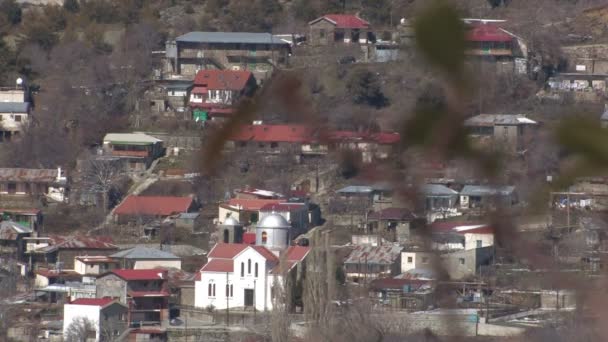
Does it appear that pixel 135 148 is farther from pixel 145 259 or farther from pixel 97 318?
pixel 97 318

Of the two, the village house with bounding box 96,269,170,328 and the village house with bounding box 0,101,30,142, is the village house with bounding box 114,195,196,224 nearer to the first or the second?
the village house with bounding box 96,269,170,328

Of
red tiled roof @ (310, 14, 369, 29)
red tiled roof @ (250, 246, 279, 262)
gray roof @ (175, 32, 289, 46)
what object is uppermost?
red tiled roof @ (310, 14, 369, 29)

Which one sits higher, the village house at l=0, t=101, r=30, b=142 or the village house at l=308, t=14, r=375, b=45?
the village house at l=308, t=14, r=375, b=45

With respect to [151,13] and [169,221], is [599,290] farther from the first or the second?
[151,13]

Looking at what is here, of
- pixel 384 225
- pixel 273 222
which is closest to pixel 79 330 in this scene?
pixel 273 222

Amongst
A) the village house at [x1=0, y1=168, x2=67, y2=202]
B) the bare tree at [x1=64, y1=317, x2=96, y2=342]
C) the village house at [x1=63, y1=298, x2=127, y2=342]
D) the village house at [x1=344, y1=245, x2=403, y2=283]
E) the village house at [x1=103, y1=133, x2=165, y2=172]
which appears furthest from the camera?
the village house at [x1=103, y1=133, x2=165, y2=172]

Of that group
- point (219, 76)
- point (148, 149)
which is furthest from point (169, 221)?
point (219, 76)

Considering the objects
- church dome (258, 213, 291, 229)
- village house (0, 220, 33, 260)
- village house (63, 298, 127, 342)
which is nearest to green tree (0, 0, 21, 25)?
village house (0, 220, 33, 260)

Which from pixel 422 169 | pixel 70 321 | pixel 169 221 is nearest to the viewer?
pixel 422 169
